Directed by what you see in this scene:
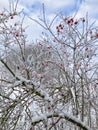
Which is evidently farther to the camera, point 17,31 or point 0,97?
point 17,31

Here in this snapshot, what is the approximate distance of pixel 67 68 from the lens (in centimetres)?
383

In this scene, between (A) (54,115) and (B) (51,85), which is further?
(B) (51,85)

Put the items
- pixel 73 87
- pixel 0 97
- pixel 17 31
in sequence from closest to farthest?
pixel 0 97, pixel 73 87, pixel 17 31

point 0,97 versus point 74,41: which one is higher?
point 74,41

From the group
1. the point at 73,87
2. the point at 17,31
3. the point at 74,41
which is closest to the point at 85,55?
the point at 74,41

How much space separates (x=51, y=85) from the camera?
4109 millimetres

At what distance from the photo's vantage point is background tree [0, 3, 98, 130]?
9.98 ft

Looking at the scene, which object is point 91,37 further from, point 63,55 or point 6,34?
A: point 6,34

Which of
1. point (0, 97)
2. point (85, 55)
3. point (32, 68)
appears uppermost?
point (85, 55)

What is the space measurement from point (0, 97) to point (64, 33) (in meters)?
1.50

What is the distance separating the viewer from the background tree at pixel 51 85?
9.98 feet

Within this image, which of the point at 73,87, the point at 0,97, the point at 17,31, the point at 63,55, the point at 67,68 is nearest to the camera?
the point at 0,97

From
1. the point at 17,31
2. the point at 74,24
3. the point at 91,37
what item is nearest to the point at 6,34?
the point at 17,31

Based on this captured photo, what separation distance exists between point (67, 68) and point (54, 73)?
0.76 m
